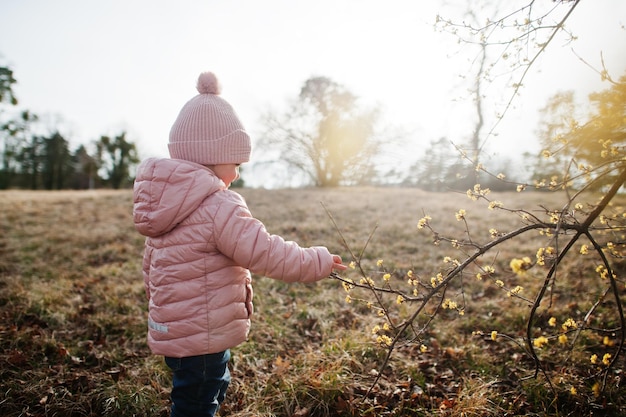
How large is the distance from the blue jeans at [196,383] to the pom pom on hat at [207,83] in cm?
151

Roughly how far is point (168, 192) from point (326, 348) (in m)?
2.01

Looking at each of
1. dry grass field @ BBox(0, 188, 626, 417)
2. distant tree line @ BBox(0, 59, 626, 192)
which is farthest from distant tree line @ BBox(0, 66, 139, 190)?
dry grass field @ BBox(0, 188, 626, 417)

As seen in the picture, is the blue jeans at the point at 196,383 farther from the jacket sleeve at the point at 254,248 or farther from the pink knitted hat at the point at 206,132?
the pink knitted hat at the point at 206,132

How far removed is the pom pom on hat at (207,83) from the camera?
2.05m

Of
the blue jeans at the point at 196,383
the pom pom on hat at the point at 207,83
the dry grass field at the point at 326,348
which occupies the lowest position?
the dry grass field at the point at 326,348

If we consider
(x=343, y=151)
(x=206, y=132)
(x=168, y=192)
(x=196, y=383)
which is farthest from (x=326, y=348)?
(x=343, y=151)

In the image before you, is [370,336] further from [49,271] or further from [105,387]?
[49,271]

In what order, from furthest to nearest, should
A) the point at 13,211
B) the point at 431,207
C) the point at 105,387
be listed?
the point at 431,207 < the point at 13,211 < the point at 105,387

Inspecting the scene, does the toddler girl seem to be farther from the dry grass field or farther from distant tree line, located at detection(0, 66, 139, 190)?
distant tree line, located at detection(0, 66, 139, 190)

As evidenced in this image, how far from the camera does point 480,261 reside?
567 centimetres

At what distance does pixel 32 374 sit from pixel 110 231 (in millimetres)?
5151

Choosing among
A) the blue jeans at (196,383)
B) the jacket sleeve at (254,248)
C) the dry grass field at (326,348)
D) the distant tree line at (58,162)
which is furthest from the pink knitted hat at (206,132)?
the distant tree line at (58,162)

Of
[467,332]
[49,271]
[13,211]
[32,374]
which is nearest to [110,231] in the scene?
[49,271]

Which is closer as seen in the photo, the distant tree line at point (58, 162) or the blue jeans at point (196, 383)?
the blue jeans at point (196, 383)
